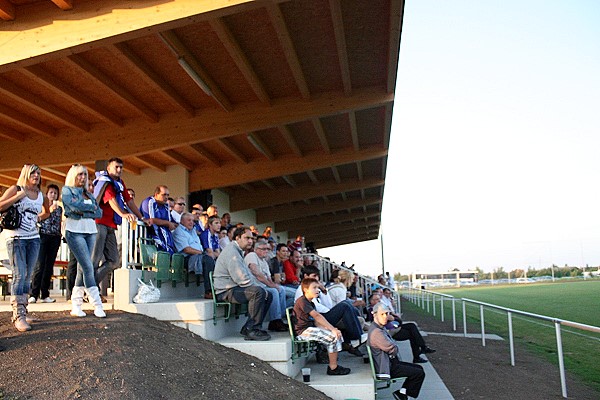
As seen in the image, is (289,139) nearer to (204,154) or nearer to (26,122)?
(204,154)

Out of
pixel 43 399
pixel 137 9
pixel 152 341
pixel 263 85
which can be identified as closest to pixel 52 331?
pixel 152 341

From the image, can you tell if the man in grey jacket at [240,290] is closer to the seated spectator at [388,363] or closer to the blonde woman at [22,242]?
the seated spectator at [388,363]

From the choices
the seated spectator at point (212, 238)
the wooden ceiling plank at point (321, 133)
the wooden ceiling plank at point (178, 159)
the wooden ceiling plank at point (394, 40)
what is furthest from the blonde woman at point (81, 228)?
the wooden ceiling plank at point (178, 159)

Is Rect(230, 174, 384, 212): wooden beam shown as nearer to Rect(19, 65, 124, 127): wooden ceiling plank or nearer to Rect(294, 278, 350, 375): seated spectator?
Rect(19, 65, 124, 127): wooden ceiling plank

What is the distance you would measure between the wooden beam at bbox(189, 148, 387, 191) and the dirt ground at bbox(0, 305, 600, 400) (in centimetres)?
1020

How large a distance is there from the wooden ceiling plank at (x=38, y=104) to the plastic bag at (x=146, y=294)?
18.6ft

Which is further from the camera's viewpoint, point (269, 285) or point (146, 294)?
point (269, 285)

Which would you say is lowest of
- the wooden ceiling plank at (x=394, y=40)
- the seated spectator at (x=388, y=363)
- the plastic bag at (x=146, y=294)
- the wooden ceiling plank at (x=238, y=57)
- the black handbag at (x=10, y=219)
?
the seated spectator at (x=388, y=363)

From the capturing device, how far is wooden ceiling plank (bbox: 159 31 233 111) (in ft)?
28.8

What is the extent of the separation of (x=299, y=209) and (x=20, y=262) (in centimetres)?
2064

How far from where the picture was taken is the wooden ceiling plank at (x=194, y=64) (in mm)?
8777

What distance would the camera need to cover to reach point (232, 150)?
49.4 feet

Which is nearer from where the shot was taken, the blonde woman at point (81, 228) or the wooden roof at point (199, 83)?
the blonde woman at point (81, 228)

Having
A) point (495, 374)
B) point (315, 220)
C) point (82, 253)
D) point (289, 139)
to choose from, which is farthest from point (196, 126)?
point (315, 220)
